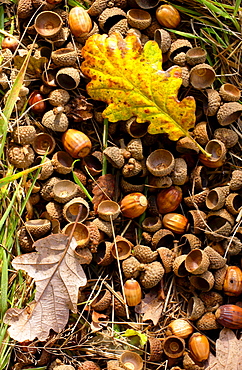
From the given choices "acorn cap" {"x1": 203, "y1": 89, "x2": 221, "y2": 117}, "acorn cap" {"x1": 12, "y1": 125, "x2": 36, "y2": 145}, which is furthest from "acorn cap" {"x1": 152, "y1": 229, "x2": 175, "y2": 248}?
"acorn cap" {"x1": 12, "y1": 125, "x2": 36, "y2": 145}

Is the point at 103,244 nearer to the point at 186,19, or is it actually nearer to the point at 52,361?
the point at 52,361

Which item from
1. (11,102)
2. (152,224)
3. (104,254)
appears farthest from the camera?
(152,224)

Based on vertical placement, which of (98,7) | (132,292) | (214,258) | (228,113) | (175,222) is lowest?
(132,292)

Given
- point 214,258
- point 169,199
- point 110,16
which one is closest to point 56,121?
point 110,16

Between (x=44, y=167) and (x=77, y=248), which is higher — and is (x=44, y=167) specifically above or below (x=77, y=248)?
above

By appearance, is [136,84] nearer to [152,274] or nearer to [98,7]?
[98,7]

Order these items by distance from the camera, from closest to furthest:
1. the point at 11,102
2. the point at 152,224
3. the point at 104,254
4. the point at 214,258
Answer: the point at 11,102, the point at 214,258, the point at 104,254, the point at 152,224

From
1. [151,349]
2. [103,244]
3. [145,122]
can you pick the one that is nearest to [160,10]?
[145,122]
